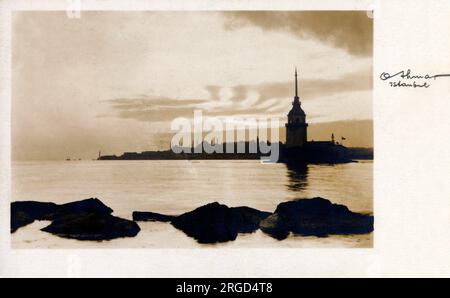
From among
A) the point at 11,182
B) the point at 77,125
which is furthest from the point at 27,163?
the point at 77,125

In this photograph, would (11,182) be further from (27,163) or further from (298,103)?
(298,103)

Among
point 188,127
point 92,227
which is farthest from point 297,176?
point 92,227

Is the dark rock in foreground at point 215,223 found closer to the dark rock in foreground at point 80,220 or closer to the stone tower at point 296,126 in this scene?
the dark rock in foreground at point 80,220

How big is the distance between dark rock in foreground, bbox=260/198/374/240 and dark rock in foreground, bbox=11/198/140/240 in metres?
0.70

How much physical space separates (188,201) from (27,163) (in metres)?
0.83

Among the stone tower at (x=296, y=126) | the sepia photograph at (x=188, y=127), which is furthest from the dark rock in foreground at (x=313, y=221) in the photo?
the stone tower at (x=296, y=126)

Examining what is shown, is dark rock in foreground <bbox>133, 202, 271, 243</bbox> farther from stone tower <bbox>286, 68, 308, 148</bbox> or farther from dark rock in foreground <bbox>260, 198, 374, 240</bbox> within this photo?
stone tower <bbox>286, 68, 308, 148</bbox>

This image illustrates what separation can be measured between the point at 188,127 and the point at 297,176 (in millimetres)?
603

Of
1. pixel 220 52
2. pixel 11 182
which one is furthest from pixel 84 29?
pixel 11 182

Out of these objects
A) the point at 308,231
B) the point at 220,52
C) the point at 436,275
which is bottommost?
the point at 436,275

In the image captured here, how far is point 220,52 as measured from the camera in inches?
99.7

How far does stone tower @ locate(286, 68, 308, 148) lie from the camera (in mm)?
2533

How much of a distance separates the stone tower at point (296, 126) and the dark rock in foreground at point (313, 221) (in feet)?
0.97

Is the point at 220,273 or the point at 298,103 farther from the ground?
the point at 298,103
